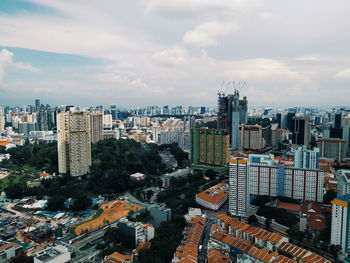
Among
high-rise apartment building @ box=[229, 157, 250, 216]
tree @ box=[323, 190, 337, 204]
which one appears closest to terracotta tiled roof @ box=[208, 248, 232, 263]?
high-rise apartment building @ box=[229, 157, 250, 216]

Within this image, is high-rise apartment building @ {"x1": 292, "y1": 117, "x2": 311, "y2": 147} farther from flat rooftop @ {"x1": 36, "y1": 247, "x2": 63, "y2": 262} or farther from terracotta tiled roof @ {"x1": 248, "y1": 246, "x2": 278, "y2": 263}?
flat rooftop @ {"x1": 36, "y1": 247, "x2": 63, "y2": 262}

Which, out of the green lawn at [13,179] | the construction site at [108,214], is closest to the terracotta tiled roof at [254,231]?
the construction site at [108,214]

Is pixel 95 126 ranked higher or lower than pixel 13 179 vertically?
higher

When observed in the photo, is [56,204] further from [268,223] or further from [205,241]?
[268,223]

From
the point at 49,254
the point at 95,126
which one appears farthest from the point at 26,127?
the point at 49,254

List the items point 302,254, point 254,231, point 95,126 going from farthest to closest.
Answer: point 95,126 → point 254,231 → point 302,254

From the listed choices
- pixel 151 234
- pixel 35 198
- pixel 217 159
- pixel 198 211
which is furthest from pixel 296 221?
pixel 35 198

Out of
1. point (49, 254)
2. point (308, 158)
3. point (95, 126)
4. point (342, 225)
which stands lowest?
Answer: point (49, 254)
